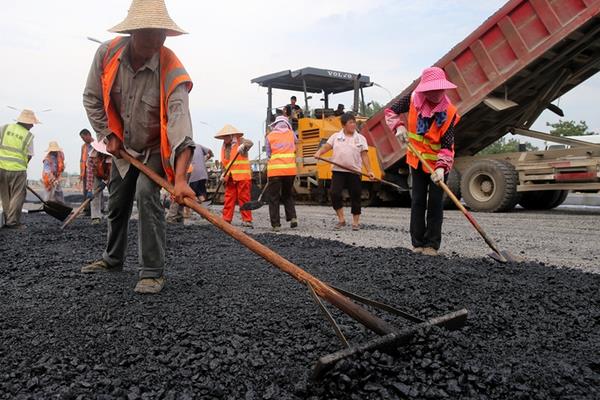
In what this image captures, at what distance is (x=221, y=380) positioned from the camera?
6.08ft

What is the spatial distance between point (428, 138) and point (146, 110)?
2.44m

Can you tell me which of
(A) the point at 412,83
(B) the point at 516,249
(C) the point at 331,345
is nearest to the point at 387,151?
(A) the point at 412,83

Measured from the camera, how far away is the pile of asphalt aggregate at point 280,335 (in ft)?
5.90

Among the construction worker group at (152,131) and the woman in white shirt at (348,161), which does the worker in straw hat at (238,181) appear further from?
the construction worker group at (152,131)

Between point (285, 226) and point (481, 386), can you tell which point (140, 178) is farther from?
point (285, 226)

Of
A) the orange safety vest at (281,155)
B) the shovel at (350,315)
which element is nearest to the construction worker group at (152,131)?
the shovel at (350,315)

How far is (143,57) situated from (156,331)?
165 cm

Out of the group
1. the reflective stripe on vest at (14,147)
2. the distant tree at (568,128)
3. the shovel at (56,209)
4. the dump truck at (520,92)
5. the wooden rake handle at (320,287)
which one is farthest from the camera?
the distant tree at (568,128)

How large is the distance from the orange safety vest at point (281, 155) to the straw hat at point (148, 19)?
411 centimetres

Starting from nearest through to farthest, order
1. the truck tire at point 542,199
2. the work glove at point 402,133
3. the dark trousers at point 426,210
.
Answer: the dark trousers at point 426,210, the work glove at point 402,133, the truck tire at point 542,199

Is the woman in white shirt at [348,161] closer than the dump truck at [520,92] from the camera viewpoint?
Yes

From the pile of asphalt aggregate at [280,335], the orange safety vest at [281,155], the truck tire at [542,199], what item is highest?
the orange safety vest at [281,155]

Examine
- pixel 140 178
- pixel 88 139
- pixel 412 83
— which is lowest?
pixel 140 178

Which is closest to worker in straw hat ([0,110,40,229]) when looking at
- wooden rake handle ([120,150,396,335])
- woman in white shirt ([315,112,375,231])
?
woman in white shirt ([315,112,375,231])
